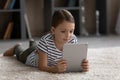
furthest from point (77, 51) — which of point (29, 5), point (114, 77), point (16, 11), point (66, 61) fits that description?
point (29, 5)

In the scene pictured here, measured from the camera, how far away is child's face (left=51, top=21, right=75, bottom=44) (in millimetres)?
1811

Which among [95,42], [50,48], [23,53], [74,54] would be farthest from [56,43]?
[95,42]

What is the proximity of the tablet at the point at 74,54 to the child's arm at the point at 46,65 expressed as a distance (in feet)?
0.14

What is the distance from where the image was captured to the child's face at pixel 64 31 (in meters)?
1.81

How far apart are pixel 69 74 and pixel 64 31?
23 cm

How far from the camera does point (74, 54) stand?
1.81 m

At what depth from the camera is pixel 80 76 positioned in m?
1.78

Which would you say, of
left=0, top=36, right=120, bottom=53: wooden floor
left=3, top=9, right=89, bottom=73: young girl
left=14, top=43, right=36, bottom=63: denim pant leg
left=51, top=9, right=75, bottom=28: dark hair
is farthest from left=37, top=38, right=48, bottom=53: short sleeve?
left=0, top=36, right=120, bottom=53: wooden floor

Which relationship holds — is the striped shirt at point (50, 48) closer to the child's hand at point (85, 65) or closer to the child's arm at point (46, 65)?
the child's arm at point (46, 65)

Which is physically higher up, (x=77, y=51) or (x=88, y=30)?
(x=77, y=51)

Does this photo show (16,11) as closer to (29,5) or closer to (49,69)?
(29,5)

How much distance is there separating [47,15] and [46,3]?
13cm

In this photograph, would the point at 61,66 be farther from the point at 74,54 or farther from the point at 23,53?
the point at 23,53

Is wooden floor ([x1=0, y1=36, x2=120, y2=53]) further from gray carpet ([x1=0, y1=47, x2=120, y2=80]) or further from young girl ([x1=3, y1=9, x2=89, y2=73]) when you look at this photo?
young girl ([x1=3, y1=9, x2=89, y2=73])
